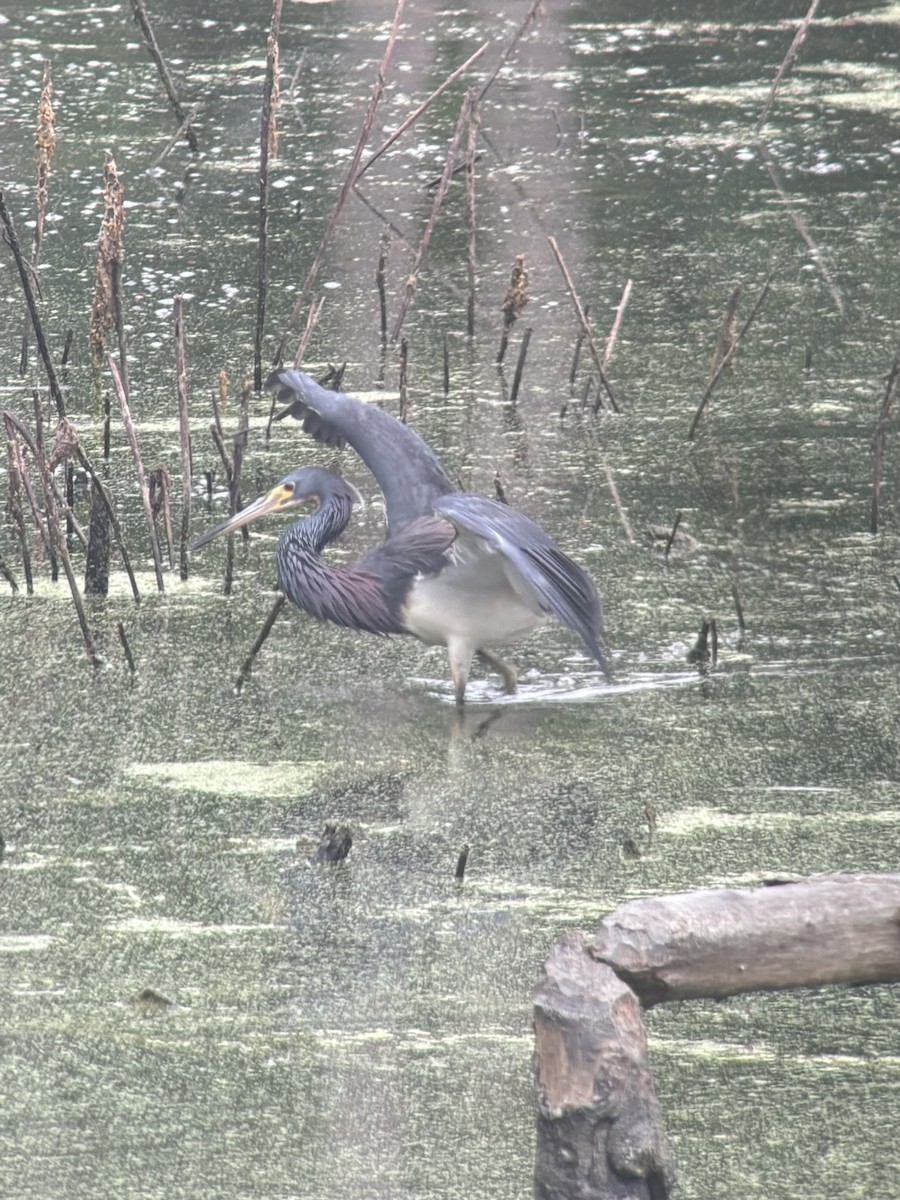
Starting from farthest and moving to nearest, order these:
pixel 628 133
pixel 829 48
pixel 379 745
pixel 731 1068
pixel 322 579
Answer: pixel 829 48 < pixel 628 133 < pixel 322 579 < pixel 379 745 < pixel 731 1068

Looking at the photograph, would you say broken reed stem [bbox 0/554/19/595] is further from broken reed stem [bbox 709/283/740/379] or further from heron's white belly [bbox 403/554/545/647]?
broken reed stem [bbox 709/283/740/379]

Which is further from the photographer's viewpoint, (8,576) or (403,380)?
(403,380)

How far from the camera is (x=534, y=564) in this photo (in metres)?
3.30

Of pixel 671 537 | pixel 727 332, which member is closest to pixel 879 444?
pixel 671 537

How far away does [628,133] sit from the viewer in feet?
23.1

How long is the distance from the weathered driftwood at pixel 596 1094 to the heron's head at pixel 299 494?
7.12ft

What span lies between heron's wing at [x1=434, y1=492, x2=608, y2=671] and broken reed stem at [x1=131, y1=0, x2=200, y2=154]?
2716 mm

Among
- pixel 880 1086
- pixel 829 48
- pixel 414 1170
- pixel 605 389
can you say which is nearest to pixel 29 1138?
pixel 414 1170

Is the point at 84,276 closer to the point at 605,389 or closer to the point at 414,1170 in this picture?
the point at 605,389

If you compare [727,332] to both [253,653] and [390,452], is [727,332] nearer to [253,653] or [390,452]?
[390,452]

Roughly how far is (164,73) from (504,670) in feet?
10.7

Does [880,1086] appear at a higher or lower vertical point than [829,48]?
higher

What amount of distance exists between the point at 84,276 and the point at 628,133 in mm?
Answer: 2330

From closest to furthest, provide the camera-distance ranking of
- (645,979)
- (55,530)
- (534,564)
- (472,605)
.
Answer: (645,979) < (534,564) < (472,605) < (55,530)
